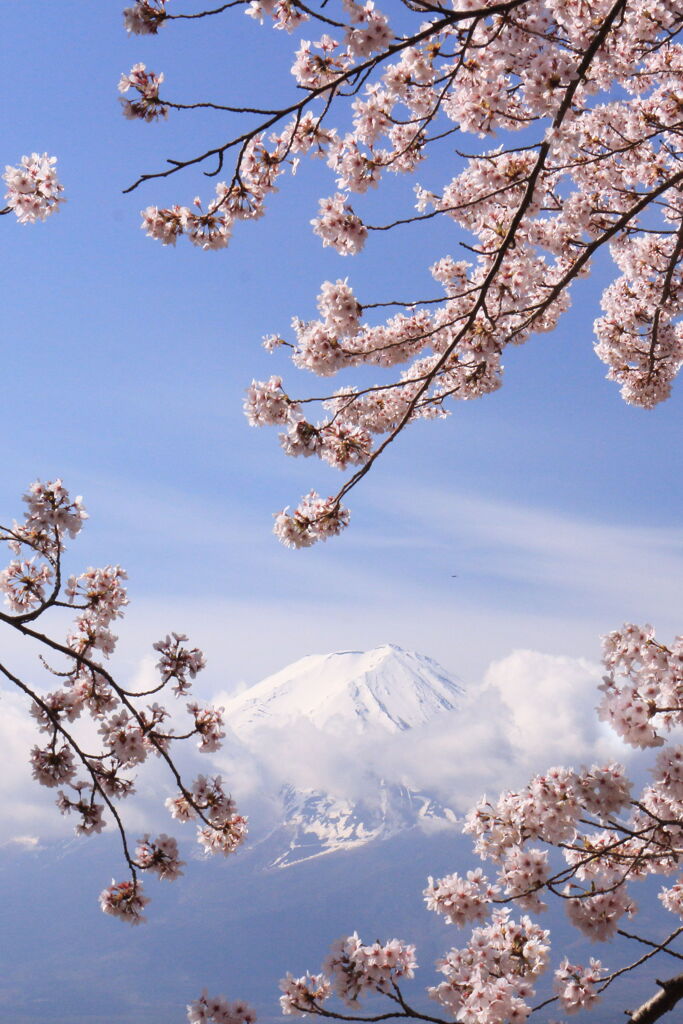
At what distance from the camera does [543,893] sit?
6504 millimetres

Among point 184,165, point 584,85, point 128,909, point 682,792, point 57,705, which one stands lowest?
point 682,792

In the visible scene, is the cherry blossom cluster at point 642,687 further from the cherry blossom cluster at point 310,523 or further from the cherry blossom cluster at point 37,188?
the cherry blossom cluster at point 37,188

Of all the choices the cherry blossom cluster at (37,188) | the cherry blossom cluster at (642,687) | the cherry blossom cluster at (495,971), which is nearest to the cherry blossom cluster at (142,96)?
the cherry blossom cluster at (37,188)

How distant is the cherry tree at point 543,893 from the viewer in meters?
4.89

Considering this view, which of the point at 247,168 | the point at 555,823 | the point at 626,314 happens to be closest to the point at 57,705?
the point at 555,823

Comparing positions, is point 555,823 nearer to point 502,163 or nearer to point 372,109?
point 502,163

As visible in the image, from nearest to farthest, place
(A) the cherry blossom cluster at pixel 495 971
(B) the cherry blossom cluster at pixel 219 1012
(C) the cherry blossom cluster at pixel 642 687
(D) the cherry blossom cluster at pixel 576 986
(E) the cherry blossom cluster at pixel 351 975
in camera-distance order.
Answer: (C) the cherry blossom cluster at pixel 642 687 < (A) the cherry blossom cluster at pixel 495 971 < (E) the cherry blossom cluster at pixel 351 975 < (D) the cherry blossom cluster at pixel 576 986 < (B) the cherry blossom cluster at pixel 219 1012

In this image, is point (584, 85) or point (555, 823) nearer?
point (555, 823)

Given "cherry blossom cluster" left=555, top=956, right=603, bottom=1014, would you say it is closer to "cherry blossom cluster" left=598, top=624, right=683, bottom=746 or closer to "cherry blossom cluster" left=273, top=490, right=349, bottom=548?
"cherry blossom cluster" left=598, top=624, right=683, bottom=746

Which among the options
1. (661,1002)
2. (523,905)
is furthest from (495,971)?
(661,1002)

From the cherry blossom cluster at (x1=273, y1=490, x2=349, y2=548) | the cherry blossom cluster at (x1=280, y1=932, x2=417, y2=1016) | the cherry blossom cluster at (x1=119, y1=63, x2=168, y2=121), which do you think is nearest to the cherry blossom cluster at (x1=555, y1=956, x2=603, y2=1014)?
the cherry blossom cluster at (x1=280, y1=932, x2=417, y2=1016)

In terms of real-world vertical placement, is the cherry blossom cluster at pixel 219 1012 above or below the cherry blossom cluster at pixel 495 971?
above

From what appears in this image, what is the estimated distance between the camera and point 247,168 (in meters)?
6.52

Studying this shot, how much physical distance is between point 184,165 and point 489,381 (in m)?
4.23
